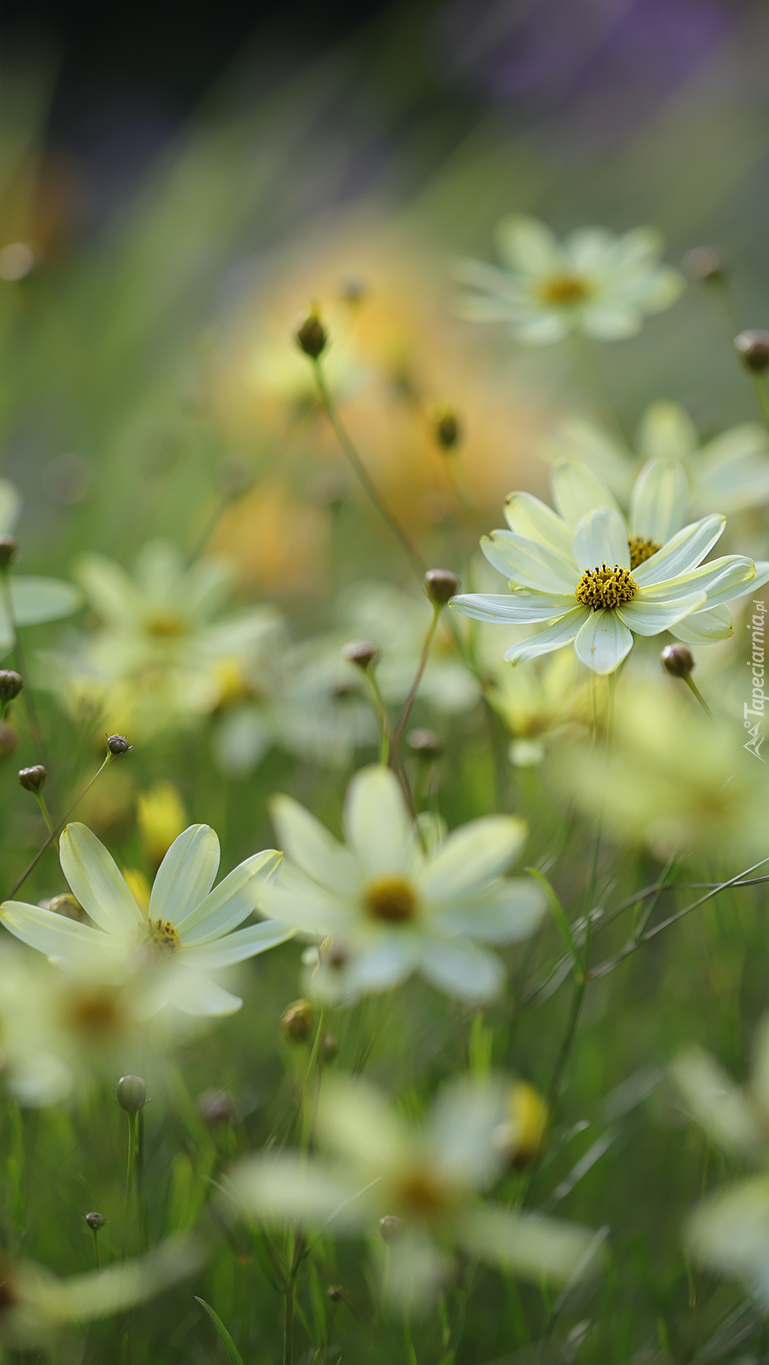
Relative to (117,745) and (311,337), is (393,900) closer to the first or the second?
(117,745)

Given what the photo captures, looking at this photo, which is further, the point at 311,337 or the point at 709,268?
the point at 709,268

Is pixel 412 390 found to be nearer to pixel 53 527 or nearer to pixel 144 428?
pixel 144 428

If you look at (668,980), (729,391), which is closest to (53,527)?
(668,980)

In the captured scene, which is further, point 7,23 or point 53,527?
point 7,23

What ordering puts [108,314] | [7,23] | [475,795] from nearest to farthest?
1. [475,795]
2. [108,314]
3. [7,23]

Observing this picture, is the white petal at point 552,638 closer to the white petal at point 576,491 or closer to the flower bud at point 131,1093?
the white petal at point 576,491

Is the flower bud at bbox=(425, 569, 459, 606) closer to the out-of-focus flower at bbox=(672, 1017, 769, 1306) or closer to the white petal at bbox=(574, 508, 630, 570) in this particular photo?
the white petal at bbox=(574, 508, 630, 570)

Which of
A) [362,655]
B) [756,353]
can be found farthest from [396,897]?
[756,353]
